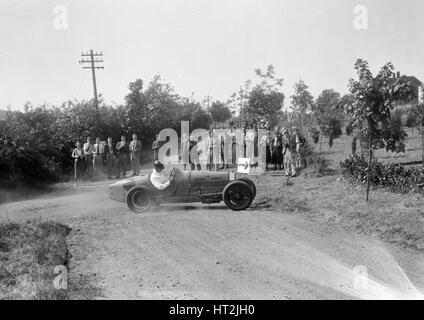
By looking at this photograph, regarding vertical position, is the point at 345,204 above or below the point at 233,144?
below

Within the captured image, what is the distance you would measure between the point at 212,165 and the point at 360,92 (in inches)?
375

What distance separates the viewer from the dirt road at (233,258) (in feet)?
23.4

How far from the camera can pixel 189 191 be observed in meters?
13.2

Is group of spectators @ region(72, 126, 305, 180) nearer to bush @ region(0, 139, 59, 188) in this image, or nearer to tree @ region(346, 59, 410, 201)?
bush @ region(0, 139, 59, 188)

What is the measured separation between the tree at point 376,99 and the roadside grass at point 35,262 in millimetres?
7599

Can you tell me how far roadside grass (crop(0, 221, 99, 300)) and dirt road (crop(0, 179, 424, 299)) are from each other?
0.31 meters

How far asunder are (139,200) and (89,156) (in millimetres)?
9619

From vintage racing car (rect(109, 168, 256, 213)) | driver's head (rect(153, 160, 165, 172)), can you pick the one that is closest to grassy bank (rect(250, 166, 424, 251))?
vintage racing car (rect(109, 168, 256, 213))

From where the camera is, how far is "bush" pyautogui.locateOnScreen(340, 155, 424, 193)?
12.7m

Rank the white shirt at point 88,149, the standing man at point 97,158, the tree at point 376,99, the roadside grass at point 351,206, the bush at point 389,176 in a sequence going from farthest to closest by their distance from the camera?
1. the standing man at point 97,158
2. the white shirt at point 88,149
3. the bush at point 389,176
4. the tree at point 376,99
5. the roadside grass at point 351,206

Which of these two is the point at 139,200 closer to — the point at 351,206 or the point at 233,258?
the point at 233,258

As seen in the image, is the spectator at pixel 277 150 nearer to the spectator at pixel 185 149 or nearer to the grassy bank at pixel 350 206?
the grassy bank at pixel 350 206

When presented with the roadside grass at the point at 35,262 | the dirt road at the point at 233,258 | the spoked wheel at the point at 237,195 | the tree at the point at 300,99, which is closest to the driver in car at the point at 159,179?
the dirt road at the point at 233,258

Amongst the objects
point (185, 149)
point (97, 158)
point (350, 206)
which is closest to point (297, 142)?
point (350, 206)
